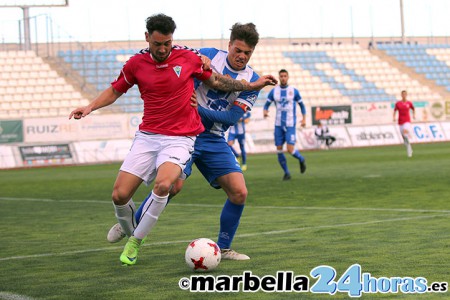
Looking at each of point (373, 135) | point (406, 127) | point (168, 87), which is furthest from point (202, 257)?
point (373, 135)

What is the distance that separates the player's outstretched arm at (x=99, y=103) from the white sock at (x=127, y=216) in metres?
0.85

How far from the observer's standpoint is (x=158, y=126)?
8.05m

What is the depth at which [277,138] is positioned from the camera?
67.5 feet

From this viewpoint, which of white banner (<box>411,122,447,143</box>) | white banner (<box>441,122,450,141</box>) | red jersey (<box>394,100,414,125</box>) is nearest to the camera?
red jersey (<box>394,100,414,125</box>)

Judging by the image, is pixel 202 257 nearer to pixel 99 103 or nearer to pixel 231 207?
pixel 231 207

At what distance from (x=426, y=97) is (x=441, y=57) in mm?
7728

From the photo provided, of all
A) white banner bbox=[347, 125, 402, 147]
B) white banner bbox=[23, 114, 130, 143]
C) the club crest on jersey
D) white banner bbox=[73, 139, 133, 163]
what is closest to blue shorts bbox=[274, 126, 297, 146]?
the club crest on jersey

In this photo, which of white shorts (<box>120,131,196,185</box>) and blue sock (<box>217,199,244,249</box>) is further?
blue sock (<box>217,199,244,249</box>)

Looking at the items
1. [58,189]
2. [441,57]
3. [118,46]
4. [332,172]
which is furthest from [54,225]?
[441,57]

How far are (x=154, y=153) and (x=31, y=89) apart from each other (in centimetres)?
3326

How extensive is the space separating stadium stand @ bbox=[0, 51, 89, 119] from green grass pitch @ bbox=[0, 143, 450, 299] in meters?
19.4

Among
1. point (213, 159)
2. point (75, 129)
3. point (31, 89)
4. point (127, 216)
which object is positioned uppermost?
point (31, 89)

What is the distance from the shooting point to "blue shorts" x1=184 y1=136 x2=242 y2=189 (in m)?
8.37

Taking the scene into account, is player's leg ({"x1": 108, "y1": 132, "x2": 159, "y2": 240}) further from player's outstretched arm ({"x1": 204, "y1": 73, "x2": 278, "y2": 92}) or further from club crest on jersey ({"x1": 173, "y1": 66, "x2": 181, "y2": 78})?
player's outstretched arm ({"x1": 204, "y1": 73, "x2": 278, "y2": 92})
